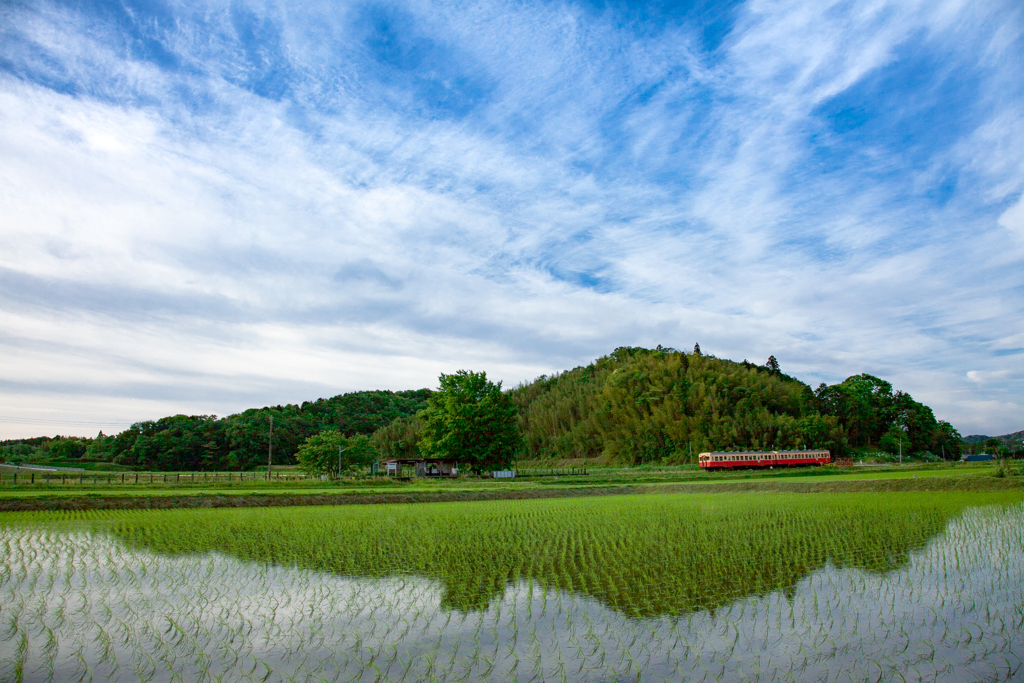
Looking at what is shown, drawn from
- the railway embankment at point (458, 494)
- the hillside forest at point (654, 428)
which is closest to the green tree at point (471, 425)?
the hillside forest at point (654, 428)

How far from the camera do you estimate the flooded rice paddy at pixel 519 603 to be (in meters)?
5.41

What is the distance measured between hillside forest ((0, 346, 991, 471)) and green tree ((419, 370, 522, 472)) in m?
12.6

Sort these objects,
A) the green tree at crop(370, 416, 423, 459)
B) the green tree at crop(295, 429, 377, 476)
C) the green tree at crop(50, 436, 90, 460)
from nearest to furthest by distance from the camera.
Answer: the green tree at crop(295, 429, 377, 476), the green tree at crop(50, 436, 90, 460), the green tree at crop(370, 416, 423, 459)

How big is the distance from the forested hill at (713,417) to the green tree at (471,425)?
21867 millimetres

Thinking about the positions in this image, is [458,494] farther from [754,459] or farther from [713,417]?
[713,417]

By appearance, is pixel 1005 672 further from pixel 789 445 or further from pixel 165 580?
pixel 789 445

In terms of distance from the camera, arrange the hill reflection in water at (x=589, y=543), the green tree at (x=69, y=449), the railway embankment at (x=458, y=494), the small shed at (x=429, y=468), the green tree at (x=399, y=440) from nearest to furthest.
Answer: the hill reflection in water at (x=589, y=543) < the railway embankment at (x=458, y=494) < the small shed at (x=429, y=468) < the green tree at (x=69, y=449) < the green tree at (x=399, y=440)

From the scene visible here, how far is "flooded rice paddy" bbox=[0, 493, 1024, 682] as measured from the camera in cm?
541

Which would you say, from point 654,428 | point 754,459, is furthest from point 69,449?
point 754,459

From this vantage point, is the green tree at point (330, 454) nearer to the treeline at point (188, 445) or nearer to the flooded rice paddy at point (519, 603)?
the treeline at point (188, 445)

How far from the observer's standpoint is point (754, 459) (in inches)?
1934

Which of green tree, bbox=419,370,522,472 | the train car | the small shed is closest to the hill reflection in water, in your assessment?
green tree, bbox=419,370,522,472

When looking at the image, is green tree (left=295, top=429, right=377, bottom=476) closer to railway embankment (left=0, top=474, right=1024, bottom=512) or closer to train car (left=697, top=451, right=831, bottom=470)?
railway embankment (left=0, top=474, right=1024, bottom=512)

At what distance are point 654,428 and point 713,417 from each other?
20.9 ft
